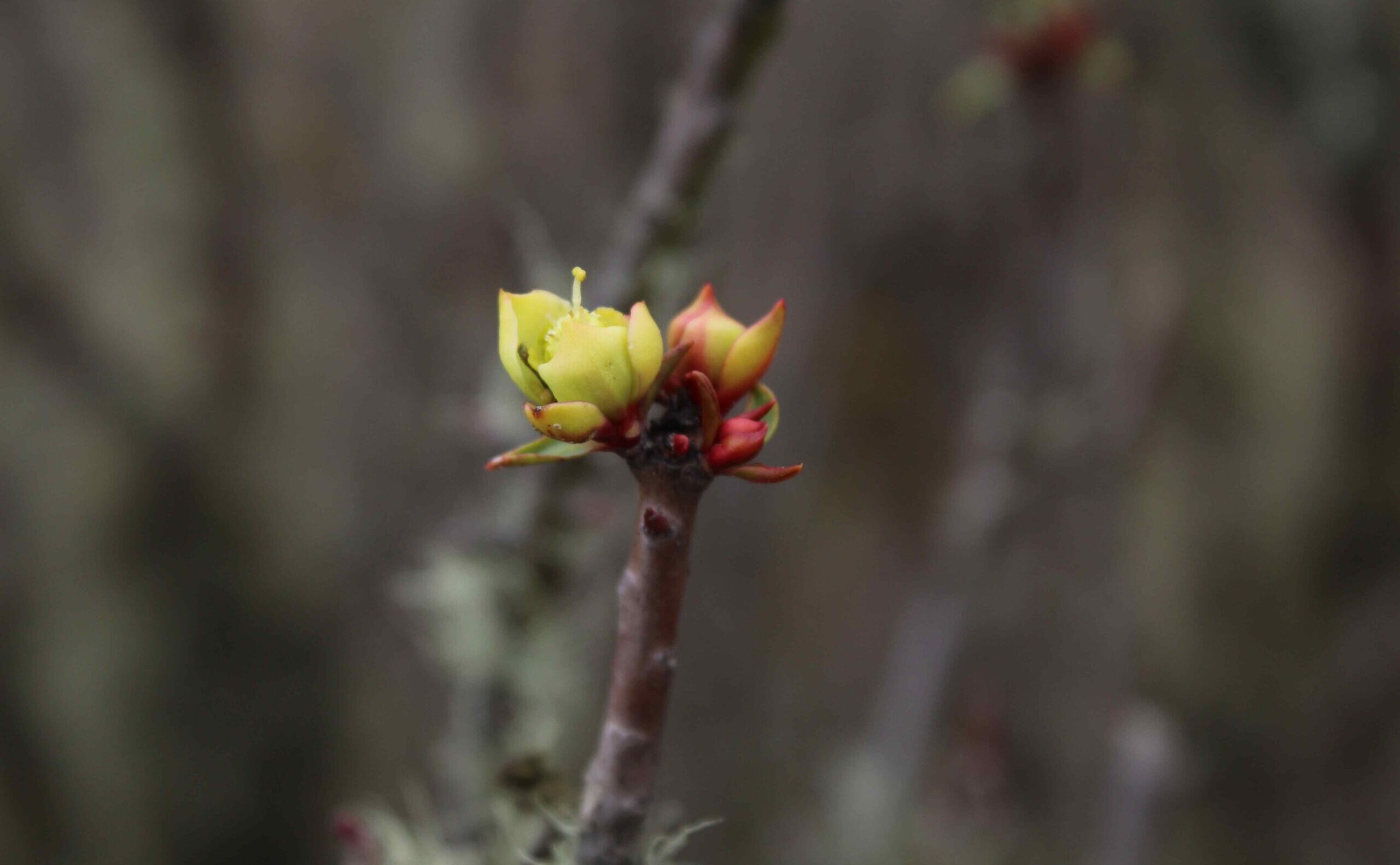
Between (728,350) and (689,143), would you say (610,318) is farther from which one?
(689,143)

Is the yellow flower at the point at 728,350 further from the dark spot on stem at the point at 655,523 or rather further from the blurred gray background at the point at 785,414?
the blurred gray background at the point at 785,414

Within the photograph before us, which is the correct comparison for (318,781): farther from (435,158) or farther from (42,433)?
(435,158)

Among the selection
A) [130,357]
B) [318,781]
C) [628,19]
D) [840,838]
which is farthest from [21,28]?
[840,838]

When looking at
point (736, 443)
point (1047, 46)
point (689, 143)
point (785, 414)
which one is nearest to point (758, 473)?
point (736, 443)

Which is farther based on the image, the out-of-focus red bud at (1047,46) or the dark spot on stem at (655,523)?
the out-of-focus red bud at (1047,46)

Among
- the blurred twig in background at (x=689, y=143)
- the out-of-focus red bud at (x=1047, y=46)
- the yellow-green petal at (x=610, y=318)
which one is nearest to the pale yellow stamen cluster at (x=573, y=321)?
the yellow-green petal at (x=610, y=318)

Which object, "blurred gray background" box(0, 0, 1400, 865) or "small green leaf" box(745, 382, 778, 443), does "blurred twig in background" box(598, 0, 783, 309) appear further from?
"blurred gray background" box(0, 0, 1400, 865)
